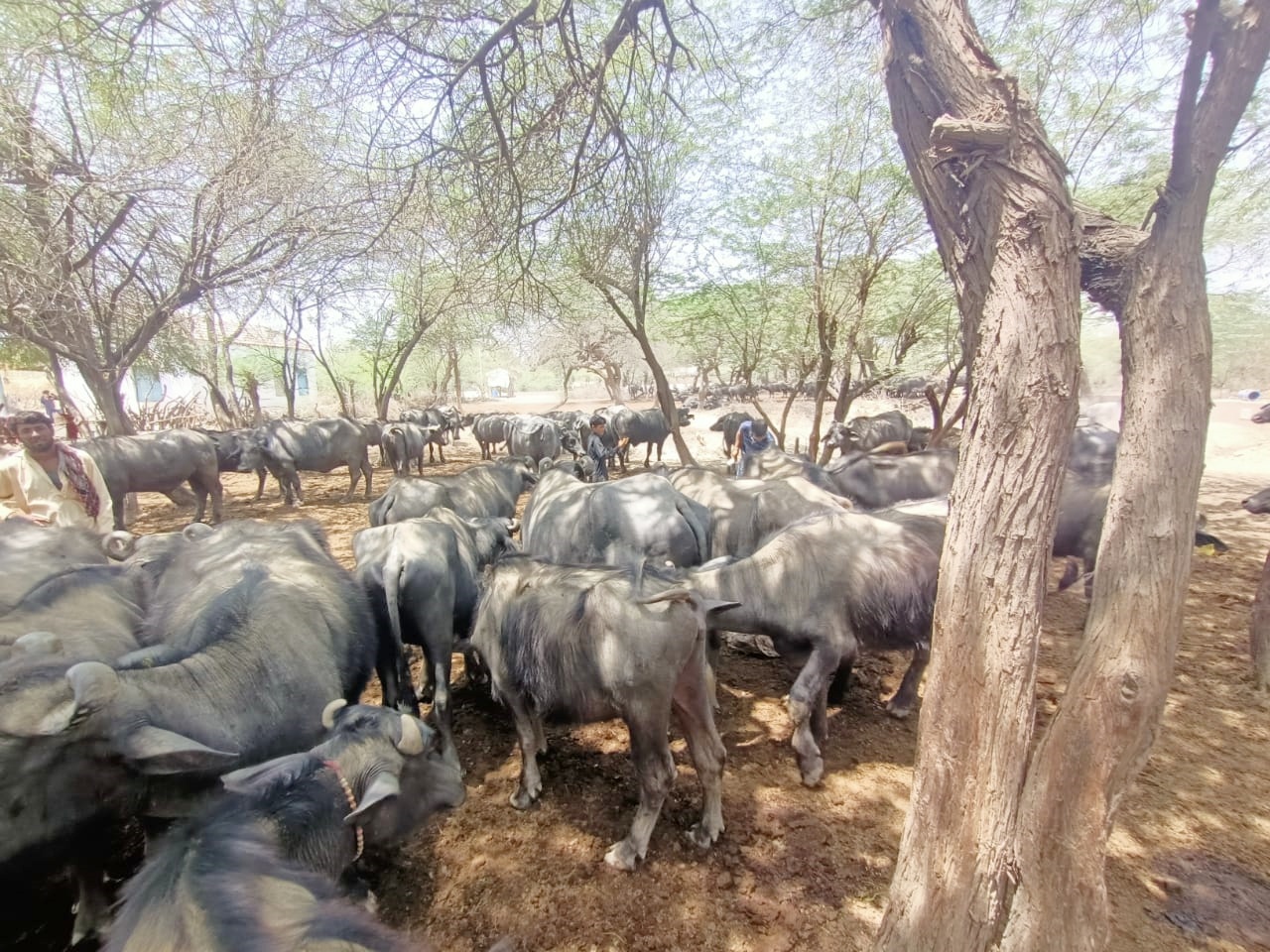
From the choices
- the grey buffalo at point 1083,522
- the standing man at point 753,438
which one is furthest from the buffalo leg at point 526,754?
the standing man at point 753,438

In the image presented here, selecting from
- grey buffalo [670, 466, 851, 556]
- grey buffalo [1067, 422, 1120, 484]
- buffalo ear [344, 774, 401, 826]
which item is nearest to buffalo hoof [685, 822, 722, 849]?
buffalo ear [344, 774, 401, 826]

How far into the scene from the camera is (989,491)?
6.45ft

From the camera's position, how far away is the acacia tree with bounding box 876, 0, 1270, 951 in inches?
76.0

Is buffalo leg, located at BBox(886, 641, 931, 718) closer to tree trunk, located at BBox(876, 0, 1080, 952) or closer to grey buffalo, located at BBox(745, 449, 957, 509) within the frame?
tree trunk, located at BBox(876, 0, 1080, 952)

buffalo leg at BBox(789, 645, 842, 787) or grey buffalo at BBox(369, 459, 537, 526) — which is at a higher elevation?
grey buffalo at BBox(369, 459, 537, 526)

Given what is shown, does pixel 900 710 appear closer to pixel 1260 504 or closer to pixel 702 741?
pixel 702 741

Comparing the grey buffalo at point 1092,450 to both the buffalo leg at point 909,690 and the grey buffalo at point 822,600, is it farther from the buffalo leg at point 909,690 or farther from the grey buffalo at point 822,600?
the grey buffalo at point 822,600

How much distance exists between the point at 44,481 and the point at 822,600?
6600mm

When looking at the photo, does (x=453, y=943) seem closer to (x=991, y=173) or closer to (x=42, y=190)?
(x=991, y=173)

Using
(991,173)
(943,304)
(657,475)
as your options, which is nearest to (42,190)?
(657,475)

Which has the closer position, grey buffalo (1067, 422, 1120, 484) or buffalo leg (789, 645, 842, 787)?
buffalo leg (789, 645, 842, 787)

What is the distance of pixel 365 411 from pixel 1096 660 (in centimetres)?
4529

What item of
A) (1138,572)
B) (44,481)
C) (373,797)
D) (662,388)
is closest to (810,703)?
(1138,572)

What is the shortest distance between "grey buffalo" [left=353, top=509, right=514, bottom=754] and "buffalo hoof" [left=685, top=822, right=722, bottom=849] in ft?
5.53
